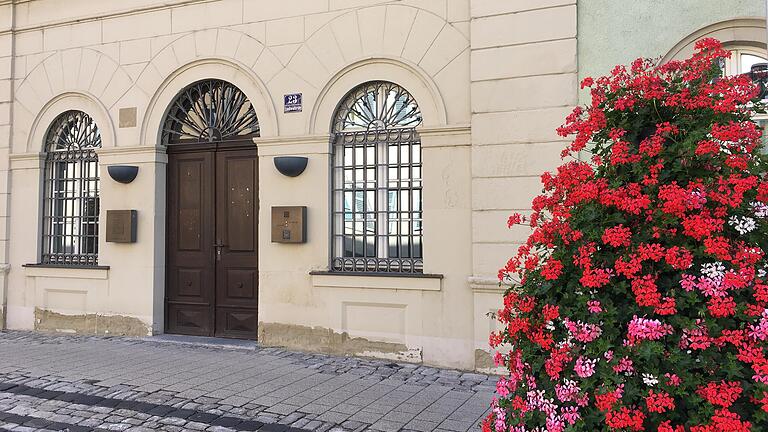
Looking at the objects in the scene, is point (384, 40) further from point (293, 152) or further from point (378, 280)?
point (378, 280)

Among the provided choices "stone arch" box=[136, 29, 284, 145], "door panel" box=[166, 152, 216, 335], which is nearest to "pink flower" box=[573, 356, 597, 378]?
"stone arch" box=[136, 29, 284, 145]

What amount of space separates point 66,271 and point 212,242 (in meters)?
2.38

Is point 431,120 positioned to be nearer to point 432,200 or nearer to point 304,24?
point 432,200

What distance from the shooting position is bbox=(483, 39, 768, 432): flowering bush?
2439mm

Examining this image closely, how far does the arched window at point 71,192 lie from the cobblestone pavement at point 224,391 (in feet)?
5.72

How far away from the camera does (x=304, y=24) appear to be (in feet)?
24.5

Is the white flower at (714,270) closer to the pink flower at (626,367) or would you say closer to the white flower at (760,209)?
the white flower at (760,209)

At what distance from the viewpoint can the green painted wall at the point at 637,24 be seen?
229 inches

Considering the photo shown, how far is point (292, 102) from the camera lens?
750 centimetres

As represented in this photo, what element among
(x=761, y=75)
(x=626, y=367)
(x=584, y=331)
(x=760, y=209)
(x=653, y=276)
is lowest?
(x=626, y=367)

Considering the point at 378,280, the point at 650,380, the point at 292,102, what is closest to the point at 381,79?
the point at 292,102

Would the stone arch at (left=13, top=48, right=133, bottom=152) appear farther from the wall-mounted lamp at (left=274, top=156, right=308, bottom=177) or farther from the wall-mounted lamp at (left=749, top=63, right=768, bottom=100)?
the wall-mounted lamp at (left=749, top=63, right=768, bottom=100)

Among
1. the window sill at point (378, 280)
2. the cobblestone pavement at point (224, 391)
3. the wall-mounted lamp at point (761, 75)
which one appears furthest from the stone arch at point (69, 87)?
the wall-mounted lamp at point (761, 75)

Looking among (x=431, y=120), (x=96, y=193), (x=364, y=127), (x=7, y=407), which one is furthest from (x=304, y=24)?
(x=7, y=407)
